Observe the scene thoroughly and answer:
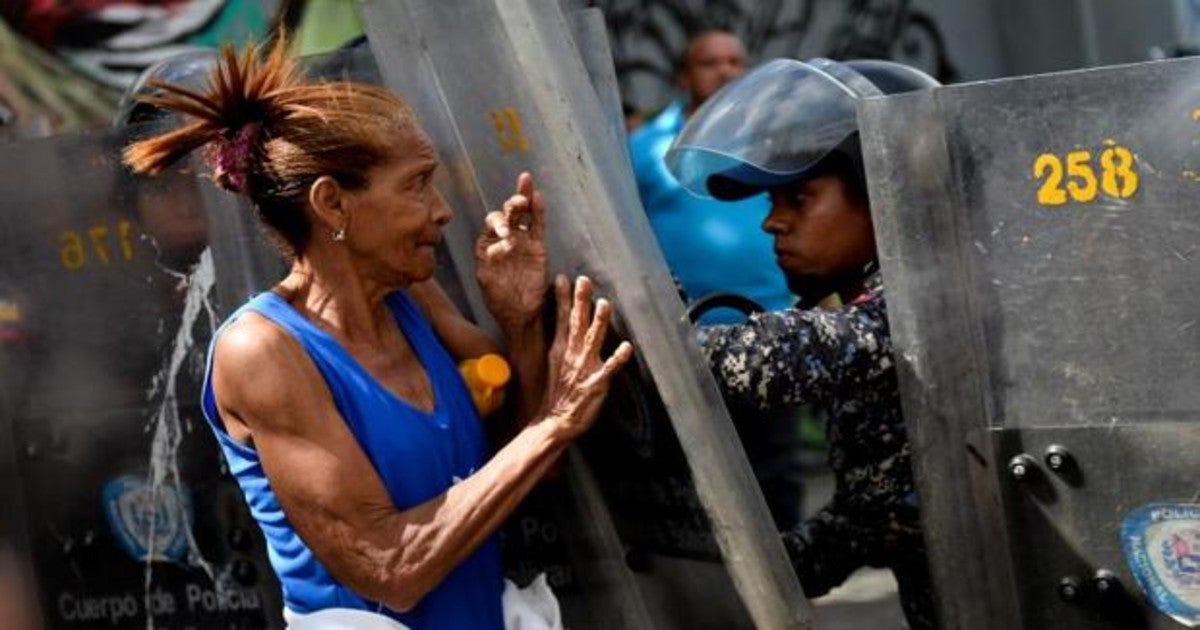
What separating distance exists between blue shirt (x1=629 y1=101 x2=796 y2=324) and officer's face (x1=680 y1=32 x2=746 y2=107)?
0.79m

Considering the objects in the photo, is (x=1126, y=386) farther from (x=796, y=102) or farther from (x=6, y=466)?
(x=6, y=466)

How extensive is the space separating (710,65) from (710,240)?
102 cm

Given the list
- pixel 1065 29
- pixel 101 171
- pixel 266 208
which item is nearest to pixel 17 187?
pixel 101 171

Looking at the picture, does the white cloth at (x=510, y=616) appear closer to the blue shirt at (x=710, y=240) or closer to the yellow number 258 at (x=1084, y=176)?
the yellow number 258 at (x=1084, y=176)

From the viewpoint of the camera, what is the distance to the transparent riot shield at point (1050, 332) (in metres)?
2.76

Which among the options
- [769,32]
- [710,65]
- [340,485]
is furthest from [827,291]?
[769,32]

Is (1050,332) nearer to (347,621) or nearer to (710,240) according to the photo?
(347,621)

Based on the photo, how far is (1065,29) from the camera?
A: 10.4 meters

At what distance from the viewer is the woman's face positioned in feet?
9.61

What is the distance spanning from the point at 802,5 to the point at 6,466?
608 centimetres

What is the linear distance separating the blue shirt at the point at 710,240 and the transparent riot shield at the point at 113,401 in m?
1.99

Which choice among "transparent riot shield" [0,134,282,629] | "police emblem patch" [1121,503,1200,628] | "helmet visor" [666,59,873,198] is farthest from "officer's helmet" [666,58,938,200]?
"transparent riot shield" [0,134,282,629]

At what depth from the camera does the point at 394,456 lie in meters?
2.91

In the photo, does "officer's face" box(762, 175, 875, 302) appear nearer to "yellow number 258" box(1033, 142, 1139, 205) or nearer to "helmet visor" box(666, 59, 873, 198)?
"helmet visor" box(666, 59, 873, 198)
